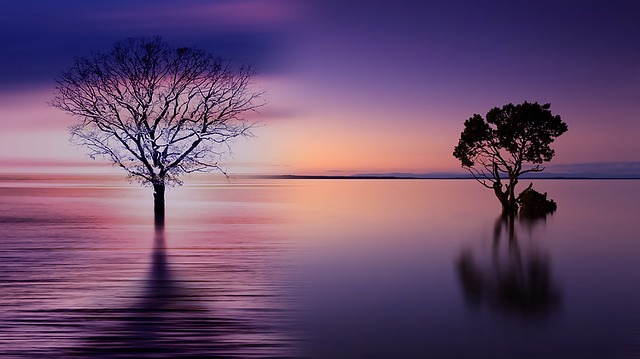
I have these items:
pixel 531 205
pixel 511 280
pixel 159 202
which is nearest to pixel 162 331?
pixel 511 280

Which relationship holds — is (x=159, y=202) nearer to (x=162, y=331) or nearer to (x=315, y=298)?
(x=315, y=298)

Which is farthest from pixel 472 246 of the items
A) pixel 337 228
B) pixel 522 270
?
pixel 337 228

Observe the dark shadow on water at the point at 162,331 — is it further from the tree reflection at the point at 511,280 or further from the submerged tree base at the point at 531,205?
the submerged tree base at the point at 531,205

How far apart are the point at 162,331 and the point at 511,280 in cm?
1050

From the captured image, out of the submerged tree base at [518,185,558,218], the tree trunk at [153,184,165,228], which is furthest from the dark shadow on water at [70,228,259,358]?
the submerged tree base at [518,185,558,218]

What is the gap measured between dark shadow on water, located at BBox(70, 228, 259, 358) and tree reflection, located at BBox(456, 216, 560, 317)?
617 centimetres

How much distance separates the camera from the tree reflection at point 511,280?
1371cm

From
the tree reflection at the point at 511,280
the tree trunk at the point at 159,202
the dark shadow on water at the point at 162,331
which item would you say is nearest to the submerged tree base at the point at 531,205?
the tree reflection at the point at 511,280

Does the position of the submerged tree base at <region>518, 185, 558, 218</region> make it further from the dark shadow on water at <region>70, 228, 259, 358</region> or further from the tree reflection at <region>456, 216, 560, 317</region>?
the dark shadow on water at <region>70, 228, 259, 358</region>

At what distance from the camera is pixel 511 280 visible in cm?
1722

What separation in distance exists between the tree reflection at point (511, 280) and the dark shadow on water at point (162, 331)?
20.2 ft

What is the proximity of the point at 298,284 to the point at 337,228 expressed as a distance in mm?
20095

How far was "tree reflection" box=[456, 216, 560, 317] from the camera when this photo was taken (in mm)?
13711

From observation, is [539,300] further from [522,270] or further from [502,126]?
[502,126]
